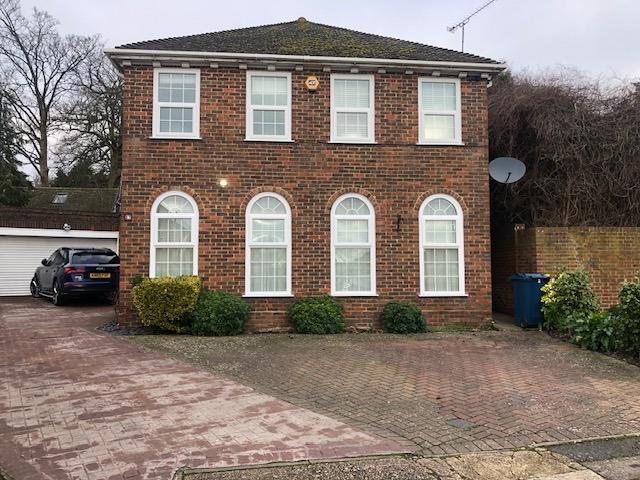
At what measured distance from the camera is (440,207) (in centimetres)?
1034

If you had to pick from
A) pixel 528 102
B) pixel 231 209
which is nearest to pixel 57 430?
pixel 231 209

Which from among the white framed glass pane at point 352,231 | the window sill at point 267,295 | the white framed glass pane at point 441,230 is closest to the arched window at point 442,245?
the white framed glass pane at point 441,230

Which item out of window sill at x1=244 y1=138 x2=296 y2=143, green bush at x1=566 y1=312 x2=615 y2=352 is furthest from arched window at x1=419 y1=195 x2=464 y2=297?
window sill at x1=244 y1=138 x2=296 y2=143

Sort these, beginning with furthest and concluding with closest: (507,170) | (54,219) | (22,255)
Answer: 1. (54,219)
2. (22,255)
3. (507,170)

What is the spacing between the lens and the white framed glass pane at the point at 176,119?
9992 millimetres

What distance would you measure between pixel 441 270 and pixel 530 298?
1884mm

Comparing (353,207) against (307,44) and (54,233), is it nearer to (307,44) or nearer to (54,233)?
(307,44)

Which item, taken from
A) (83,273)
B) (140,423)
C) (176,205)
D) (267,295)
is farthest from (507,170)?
(83,273)

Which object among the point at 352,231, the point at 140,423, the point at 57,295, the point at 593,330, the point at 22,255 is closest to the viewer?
the point at 140,423

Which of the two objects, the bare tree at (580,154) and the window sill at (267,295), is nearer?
the window sill at (267,295)

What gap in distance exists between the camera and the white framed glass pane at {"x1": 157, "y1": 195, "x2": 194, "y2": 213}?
9867 mm

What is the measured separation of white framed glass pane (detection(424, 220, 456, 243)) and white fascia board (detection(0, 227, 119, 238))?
12.7 m

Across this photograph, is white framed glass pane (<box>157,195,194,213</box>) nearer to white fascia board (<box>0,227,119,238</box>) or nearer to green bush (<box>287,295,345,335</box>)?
green bush (<box>287,295,345,335</box>)

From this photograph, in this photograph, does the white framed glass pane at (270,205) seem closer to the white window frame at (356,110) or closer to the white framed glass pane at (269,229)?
the white framed glass pane at (269,229)
